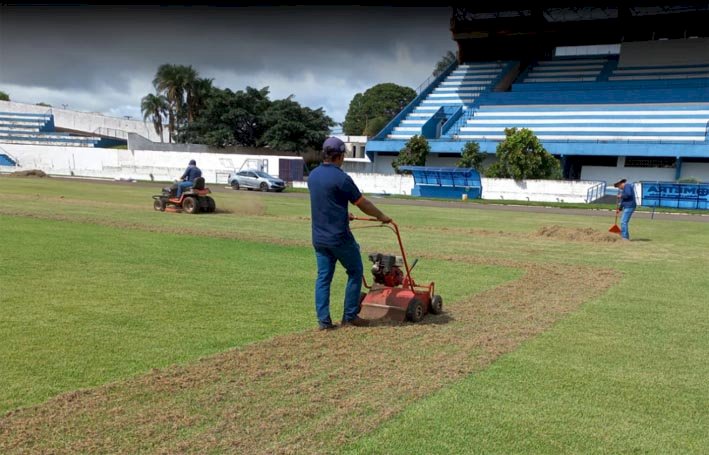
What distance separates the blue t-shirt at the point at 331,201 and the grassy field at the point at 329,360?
40.1 inches

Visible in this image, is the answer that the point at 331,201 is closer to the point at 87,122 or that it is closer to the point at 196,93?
the point at 196,93

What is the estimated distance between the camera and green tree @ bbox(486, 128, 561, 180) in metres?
36.0

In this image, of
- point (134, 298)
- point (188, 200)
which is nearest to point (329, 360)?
point (134, 298)

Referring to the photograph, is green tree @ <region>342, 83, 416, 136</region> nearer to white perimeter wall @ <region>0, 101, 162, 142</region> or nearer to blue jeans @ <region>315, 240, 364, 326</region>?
white perimeter wall @ <region>0, 101, 162, 142</region>

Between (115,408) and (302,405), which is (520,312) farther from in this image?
(115,408)

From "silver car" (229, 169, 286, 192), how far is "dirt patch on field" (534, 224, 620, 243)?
76.7 ft

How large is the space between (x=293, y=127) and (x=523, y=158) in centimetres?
2818

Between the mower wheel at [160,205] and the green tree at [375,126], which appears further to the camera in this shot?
the green tree at [375,126]

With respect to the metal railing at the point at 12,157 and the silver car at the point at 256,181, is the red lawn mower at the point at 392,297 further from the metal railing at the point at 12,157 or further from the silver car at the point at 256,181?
the metal railing at the point at 12,157

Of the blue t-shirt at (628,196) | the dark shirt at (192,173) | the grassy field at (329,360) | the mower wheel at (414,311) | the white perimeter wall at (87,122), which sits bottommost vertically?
the grassy field at (329,360)

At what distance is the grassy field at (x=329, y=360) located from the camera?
12.6 ft

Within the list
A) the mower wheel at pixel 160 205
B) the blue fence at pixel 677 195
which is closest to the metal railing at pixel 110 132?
the mower wheel at pixel 160 205

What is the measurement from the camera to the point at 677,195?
1275 inches

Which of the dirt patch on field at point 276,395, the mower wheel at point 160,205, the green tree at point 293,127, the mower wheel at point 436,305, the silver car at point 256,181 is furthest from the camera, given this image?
the green tree at point 293,127
